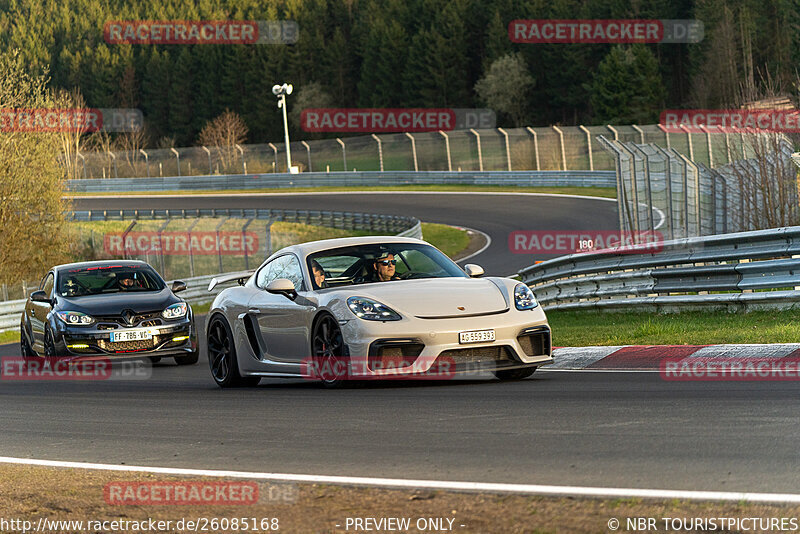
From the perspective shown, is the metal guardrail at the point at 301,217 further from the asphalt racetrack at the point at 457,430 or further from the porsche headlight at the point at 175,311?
the asphalt racetrack at the point at 457,430

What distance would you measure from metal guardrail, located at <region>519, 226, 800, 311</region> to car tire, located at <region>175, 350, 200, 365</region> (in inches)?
229

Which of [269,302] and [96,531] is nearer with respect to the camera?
[96,531]

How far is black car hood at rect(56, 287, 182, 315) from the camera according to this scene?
1517 cm

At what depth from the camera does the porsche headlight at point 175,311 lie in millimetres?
15342

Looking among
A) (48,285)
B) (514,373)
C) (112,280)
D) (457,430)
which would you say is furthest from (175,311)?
(457,430)

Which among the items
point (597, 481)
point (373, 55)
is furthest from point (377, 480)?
point (373, 55)

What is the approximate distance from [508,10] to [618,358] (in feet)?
333

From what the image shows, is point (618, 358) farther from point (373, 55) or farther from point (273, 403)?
point (373, 55)

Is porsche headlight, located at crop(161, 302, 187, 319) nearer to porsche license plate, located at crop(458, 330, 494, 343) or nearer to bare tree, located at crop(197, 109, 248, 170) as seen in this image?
porsche license plate, located at crop(458, 330, 494, 343)

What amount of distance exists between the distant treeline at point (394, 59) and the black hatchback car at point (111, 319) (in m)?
Result: 53.5

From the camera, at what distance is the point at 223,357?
11719 mm

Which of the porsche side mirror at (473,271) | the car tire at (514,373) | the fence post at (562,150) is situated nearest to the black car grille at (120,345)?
the porsche side mirror at (473,271)

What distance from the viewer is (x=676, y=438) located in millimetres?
6363

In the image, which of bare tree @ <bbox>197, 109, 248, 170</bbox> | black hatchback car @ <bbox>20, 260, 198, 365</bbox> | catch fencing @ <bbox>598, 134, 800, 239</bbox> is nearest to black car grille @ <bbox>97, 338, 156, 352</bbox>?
black hatchback car @ <bbox>20, 260, 198, 365</bbox>
